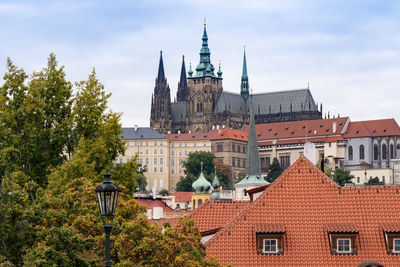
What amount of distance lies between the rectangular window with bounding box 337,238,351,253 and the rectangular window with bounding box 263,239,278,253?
162cm

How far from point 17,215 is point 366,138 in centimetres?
17867

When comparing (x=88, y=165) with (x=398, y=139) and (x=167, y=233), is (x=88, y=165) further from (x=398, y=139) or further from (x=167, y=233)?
(x=398, y=139)

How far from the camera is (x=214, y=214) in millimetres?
30625

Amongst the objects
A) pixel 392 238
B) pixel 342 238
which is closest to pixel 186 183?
pixel 342 238

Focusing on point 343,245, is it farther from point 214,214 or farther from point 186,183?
point 186,183

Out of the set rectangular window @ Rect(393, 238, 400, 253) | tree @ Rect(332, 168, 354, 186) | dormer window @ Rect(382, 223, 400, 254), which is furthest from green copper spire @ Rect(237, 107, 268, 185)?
rectangular window @ Rect(393, 238, 400, 253)

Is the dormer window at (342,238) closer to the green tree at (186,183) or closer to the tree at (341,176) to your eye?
the tree at (341,176)

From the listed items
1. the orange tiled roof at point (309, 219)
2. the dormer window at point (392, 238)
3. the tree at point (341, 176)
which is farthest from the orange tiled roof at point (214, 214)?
the tree at point (341, 176)

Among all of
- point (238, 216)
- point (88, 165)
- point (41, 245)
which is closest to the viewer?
point (41, 245)

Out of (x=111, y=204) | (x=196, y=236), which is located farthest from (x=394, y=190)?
(x=111, y=204)

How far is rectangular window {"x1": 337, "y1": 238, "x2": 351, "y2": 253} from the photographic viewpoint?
88.3ft

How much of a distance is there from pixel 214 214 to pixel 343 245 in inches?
192

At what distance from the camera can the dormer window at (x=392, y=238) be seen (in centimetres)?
2672

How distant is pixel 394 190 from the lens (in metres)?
28.0
